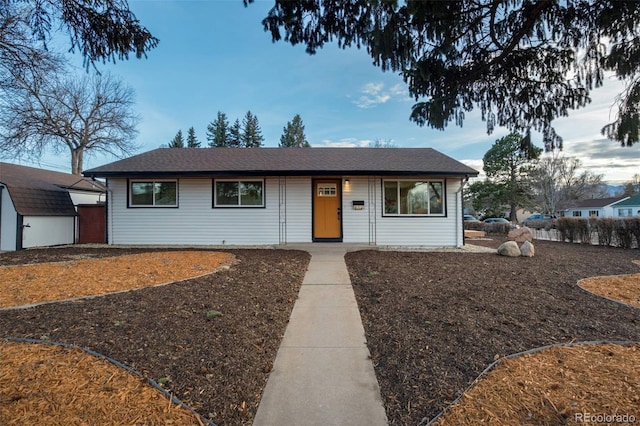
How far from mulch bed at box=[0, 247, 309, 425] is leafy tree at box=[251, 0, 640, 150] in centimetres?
320

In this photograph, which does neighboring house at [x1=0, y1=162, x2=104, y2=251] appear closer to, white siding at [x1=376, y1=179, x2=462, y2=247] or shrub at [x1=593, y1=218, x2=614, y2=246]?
white siding at [x1=376, y1=179, x2=462, y2=247]

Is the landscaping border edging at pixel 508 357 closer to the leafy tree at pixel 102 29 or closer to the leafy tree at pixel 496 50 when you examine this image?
the leafy tree at pixel 496 50

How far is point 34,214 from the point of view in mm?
10273

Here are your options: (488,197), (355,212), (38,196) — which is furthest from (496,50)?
Result: (488,197)

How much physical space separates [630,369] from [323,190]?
29.4 ft

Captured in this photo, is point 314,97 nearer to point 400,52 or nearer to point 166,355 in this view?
point 400,52

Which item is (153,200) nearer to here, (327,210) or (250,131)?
(327,210)

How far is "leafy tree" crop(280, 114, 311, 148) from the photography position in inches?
1913

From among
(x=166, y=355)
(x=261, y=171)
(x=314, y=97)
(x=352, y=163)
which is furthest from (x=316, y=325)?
(x=314, y=97)

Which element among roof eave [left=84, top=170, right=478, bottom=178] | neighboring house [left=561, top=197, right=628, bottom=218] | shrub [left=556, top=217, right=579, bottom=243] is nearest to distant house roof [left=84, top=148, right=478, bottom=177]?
roof eave [left=84, top=170, right=478, bottom=178]

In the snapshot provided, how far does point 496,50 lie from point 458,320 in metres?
3.39

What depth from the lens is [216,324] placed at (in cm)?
353

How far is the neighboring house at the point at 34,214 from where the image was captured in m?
9.85

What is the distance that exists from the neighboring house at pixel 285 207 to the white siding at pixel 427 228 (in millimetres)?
35
